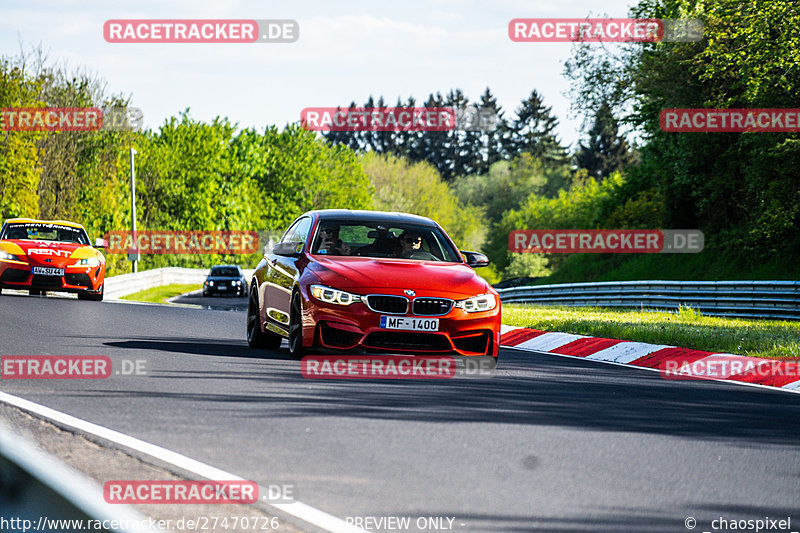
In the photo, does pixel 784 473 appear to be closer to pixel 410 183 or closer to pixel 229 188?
pixel 229 188

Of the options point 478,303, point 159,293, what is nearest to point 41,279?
point 478,303

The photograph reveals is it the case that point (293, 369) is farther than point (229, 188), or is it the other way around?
point (229, 188)

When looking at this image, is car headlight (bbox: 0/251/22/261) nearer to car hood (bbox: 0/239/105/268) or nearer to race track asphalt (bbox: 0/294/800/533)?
car hood (bbox: 0/239/105/268)

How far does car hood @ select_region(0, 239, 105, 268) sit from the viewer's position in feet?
73.2

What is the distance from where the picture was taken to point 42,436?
23.0 feet

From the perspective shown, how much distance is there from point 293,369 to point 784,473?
5533 millimetres

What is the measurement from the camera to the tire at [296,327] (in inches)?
454

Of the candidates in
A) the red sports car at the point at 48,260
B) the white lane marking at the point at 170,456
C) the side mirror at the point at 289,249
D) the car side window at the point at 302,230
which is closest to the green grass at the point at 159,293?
the red sports car at the point at 48,260

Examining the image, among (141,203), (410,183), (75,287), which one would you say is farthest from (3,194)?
(410,183)

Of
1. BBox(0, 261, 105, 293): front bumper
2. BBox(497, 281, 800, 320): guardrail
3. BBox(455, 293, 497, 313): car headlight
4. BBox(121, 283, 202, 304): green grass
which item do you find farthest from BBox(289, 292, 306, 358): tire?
BBox(121, 283, 202, 304): green grass

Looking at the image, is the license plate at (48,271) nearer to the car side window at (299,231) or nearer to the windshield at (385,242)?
the car side window at (299,231)

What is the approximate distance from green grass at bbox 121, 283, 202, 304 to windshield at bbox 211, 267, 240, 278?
1.97m

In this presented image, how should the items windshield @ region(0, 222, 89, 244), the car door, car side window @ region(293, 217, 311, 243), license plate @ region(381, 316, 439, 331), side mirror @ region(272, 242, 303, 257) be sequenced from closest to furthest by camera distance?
license plate @ region(381, 316, 439, 331) → the car door → side mirror @ region(272, 242, 303, 257) → car side window @ region(293, 217, 311, 243) → windshield @ region(0, 222, 89, 244)

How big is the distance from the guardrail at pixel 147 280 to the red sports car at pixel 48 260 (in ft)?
18.8
